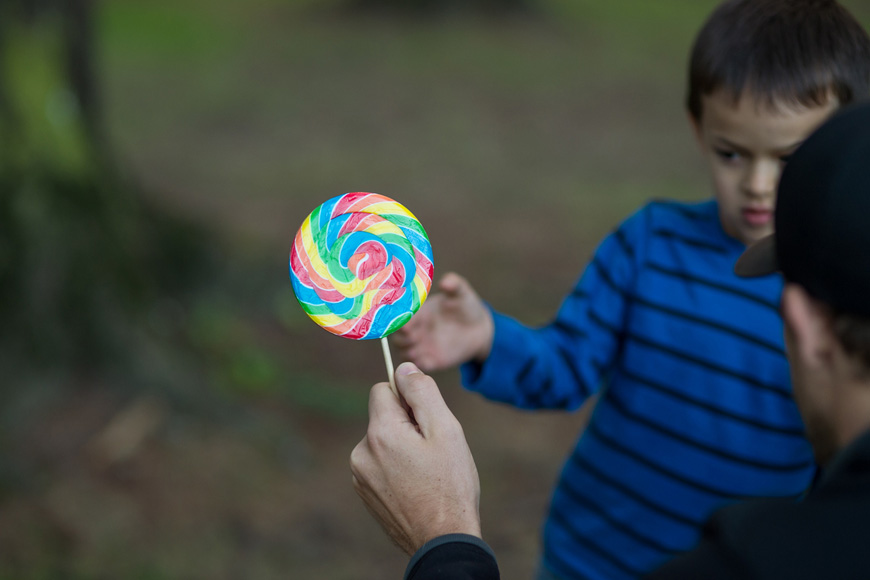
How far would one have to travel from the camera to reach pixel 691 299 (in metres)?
1.84

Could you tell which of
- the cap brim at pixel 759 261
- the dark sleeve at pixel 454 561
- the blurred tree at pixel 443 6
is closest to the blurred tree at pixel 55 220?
the dark sleeve at pixel 454 561

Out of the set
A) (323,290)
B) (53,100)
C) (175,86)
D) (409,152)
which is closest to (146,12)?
(175,86)

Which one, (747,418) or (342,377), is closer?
(747,418)

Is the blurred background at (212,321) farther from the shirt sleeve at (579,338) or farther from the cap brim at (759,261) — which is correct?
the cap brim at (759,261)

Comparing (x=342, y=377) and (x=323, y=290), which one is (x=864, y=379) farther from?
(x=342, y=377)

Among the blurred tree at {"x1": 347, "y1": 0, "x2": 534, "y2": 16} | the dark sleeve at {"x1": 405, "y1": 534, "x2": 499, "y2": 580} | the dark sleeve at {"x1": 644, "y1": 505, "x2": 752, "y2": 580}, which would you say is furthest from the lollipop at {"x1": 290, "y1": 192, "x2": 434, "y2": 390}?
the blurred tree at {"x1": 347, "y1": 0, "x2": 534, "y2": 16}

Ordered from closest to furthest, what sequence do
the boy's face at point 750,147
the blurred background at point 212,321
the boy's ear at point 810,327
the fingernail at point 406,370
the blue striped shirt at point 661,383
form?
the boy's ear at point 810,327, the fingernail at point 406,370, the boy's face at point 750,147, the blue striped shirt at point 661,383, the blurred background at point 212,321

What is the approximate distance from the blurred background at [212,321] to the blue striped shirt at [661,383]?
1.50 meters

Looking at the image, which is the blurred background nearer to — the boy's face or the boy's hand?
the boy's hand

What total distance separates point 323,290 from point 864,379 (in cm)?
106

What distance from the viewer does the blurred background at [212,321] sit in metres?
3.15

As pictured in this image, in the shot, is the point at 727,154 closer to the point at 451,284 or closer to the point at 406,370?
the point at 451,284

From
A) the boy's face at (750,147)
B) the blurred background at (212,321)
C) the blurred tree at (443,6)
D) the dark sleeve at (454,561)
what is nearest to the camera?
the dark sleeve at (454,561)

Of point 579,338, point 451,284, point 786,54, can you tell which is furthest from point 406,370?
point 786,54
